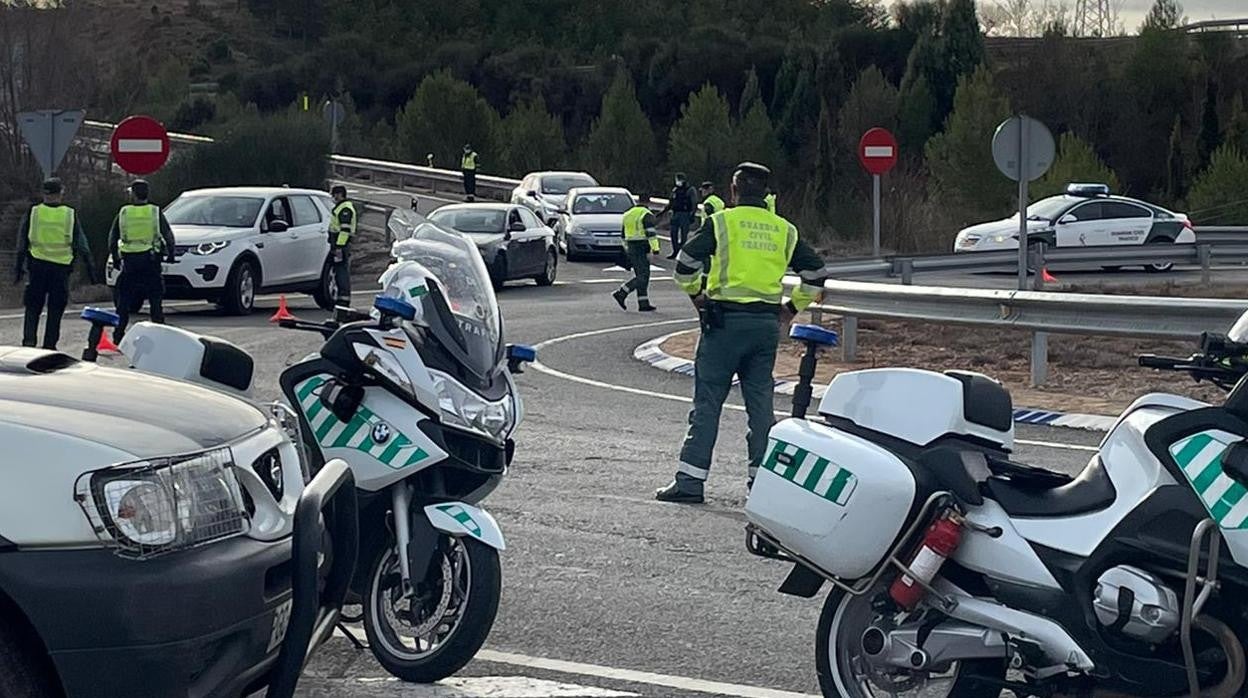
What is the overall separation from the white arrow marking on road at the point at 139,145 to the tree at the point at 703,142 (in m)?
33.4

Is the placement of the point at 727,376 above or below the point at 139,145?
below

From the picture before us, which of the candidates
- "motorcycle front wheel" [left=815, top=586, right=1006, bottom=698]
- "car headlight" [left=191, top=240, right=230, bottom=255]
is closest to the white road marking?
"motorcycle front wheel" [left=815, top=586, right=1006, bottom=698]

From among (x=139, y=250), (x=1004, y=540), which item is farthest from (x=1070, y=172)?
(x=1004, y=540)

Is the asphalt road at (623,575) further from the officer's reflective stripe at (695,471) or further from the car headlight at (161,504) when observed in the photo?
the car headlight at (161,504)

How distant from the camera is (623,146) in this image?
61406 mm

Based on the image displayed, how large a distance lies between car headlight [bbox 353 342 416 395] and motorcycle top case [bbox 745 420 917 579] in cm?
128

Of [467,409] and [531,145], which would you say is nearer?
[467,409]

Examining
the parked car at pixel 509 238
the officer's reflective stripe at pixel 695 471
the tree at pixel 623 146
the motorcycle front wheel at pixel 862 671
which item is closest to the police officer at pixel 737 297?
the officer's reflective stripe at pixel 695 471

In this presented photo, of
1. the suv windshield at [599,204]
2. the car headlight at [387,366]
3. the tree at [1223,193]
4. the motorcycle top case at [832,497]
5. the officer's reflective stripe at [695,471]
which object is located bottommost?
the tree at [1223,193]

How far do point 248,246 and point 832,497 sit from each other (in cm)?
1944

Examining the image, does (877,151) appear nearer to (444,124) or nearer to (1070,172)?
(1070,172)

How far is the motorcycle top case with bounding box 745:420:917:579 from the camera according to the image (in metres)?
5.20

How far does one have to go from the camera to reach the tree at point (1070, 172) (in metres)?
46.6

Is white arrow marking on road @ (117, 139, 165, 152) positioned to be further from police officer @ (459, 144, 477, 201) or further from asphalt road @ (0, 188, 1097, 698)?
police officer @ (459, 144, 477, 201)
